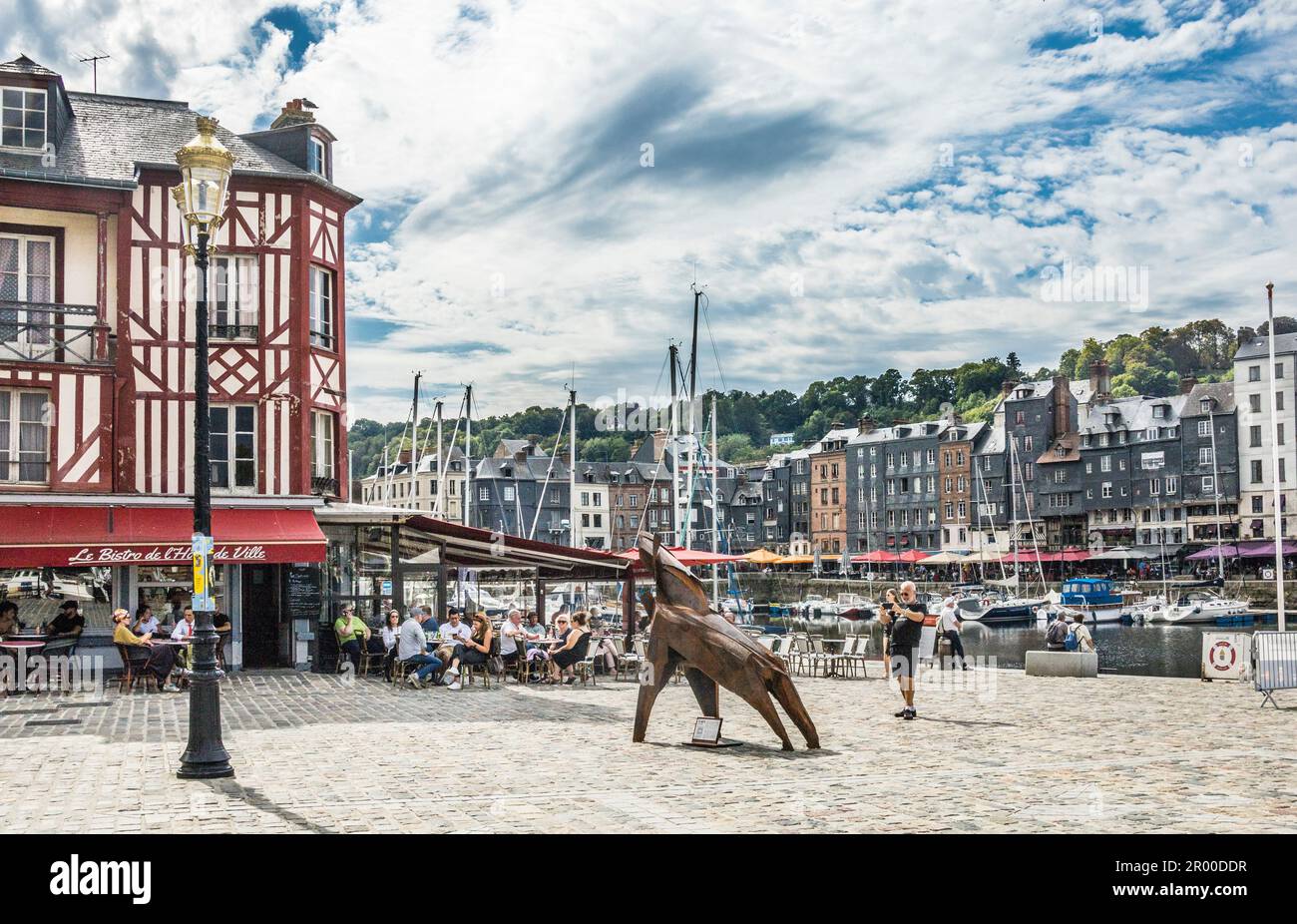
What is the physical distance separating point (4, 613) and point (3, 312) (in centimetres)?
639

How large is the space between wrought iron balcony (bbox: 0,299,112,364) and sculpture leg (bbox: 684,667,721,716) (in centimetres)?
1623

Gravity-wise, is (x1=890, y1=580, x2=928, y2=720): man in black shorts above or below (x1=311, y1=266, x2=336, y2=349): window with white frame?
below

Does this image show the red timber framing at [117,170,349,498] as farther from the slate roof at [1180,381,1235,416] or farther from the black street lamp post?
the slate roof at [1180,381,1235,416]

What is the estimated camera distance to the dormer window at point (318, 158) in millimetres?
26500

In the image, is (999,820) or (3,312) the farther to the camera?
(3,312)

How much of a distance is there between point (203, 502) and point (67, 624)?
38.9 feet

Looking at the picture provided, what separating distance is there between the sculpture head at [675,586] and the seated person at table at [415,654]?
7584 mm

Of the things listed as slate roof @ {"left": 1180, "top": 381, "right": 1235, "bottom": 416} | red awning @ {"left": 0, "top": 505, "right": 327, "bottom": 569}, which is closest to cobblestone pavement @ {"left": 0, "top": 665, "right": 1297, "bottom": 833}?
red awning @ {"left": 0, "top": 505, "right": 327, "bottom": 569}

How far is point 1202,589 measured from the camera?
76500 mm

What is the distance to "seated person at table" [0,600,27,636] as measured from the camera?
2067cm

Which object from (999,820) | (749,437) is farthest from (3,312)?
(749,437)

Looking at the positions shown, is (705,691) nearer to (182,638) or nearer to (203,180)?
(203,180)
